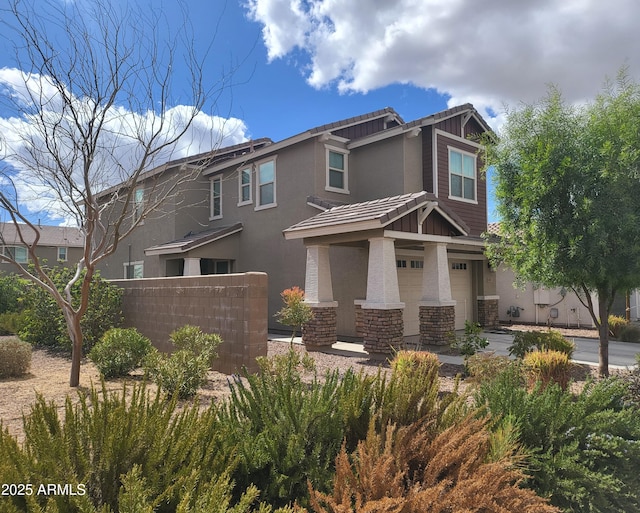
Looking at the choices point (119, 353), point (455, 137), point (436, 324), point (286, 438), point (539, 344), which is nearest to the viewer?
point (286, 438)

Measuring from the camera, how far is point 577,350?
12516 mm

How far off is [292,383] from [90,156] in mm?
5767

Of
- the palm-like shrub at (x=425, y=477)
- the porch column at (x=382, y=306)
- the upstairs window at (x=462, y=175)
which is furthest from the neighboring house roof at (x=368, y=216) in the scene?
the palm-like shrub at (x=425, y=477)

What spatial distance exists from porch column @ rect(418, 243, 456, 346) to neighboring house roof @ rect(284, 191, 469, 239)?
41.8 inches

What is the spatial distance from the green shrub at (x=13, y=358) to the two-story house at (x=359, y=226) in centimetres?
448

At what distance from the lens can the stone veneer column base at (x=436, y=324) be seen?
1220 cm

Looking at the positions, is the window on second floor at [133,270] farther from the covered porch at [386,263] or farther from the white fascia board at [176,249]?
the covered porch at [386,263]

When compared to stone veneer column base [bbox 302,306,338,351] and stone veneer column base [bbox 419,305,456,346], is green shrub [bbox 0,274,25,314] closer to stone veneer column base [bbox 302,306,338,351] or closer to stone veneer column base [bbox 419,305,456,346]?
stone veneer column base [bbox 302,306,338,351]

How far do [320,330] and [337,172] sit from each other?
609 cm

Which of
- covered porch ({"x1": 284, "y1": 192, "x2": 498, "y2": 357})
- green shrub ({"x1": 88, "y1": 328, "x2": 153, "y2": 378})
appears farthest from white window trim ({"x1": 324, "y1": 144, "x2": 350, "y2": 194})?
green shrub ({"x1": 88, "y1": 328, "x2": 153, "y2": 378})

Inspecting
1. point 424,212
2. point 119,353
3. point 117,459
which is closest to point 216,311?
point 119,353

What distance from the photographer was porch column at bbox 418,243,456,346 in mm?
12234

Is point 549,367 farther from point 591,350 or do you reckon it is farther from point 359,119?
point 359,119

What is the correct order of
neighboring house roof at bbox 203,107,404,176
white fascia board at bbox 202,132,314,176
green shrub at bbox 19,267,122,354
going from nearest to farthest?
green shrub at bbox 19,267,122,354, neighboring house roof at bbox 203,107,404,176, white fascia board at bbox 202,132,314,176
